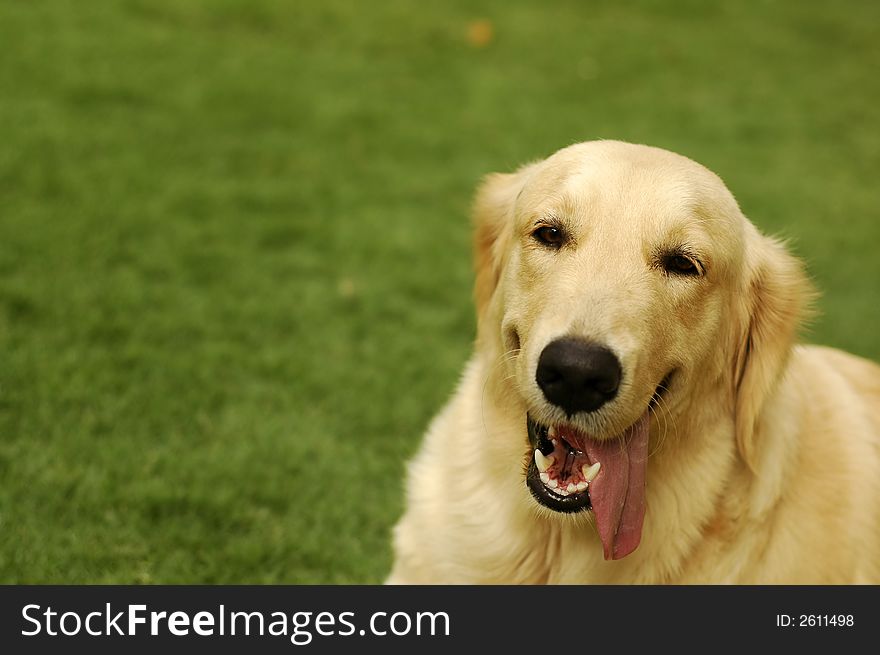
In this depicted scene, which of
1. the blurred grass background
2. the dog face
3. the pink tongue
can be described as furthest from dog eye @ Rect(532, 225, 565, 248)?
the blurred grass background

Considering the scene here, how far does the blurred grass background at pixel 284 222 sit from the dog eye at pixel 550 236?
1.64m

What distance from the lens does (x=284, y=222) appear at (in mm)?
5770

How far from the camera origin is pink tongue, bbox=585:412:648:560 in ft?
8.29

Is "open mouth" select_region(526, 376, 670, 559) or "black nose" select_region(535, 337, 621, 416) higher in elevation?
"black nose" select_region(535, 337, 621, 416)

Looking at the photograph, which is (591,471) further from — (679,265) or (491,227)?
(491,227)

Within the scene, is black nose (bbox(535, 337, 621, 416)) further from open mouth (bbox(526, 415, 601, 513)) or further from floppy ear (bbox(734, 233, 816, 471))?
floppy ear (bbox(734, 233, 816, 471))

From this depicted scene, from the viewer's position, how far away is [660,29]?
10648 mm

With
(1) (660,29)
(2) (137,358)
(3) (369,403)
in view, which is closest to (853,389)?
(3) (369,403)

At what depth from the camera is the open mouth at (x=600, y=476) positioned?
2527 mm

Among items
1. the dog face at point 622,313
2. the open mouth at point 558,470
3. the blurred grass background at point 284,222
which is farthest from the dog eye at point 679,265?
the blurred grass background at point 284,222

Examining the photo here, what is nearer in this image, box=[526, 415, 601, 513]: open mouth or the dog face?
the dog face

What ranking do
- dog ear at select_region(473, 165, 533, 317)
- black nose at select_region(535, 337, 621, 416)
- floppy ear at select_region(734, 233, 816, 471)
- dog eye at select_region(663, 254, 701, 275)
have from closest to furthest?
black nose at select_region(535, 337, 621, 416) < dog eye at select_region(663, 254, 701, 275) < floppy ear at select_region(734, 233, 816, 471) < dog ear at select_region(473, 165, 533, 317)

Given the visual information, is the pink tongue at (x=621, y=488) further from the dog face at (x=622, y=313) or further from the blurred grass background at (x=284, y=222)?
the blurred grass background at (x=284, y=222)

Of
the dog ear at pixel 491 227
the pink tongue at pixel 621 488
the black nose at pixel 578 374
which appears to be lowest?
the pink tongue at pixel 621 488
